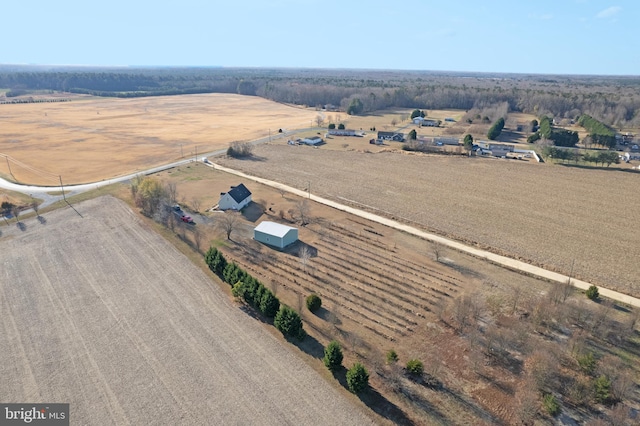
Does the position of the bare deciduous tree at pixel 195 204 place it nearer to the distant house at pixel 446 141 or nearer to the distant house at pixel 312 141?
the distant house at pixel 312 141

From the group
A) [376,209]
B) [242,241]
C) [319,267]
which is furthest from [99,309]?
[376,209]

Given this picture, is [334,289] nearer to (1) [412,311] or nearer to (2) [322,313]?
(2) [322,313]

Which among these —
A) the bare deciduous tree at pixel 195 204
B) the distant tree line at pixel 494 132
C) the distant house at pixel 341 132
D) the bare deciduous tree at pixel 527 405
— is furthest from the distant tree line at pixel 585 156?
the bare deciduous tree at pixel 195 204

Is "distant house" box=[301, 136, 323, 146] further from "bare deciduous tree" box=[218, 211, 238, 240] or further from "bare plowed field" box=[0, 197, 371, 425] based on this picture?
"bare plowed field" box=[0, 197, 371, 425]

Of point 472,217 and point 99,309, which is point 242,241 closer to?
point 99,309

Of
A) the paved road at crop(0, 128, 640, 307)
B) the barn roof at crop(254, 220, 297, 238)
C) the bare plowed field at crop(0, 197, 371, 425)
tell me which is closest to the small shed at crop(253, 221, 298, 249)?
the barn roof at crop(254, 220, 297, 238)

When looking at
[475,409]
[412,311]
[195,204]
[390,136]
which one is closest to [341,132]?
[390,136]
